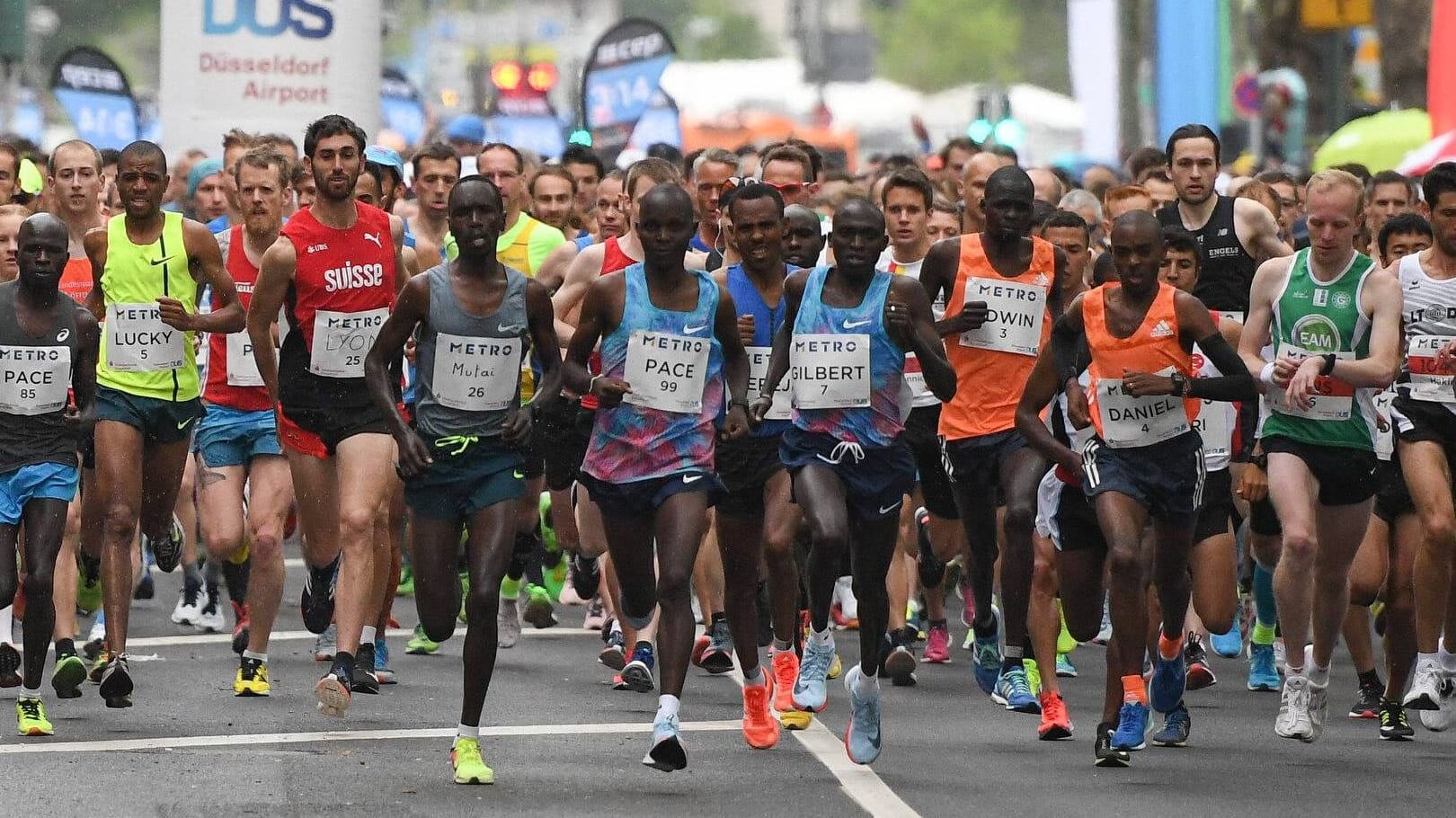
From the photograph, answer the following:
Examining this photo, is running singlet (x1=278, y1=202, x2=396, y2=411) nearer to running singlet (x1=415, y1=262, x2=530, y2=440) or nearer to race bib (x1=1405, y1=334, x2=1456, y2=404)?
running singlet (x1=415, y1=262, x2=530, y2=440)

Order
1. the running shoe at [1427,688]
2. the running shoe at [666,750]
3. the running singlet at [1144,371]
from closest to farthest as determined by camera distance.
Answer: the running shoe at [666,750]
the running singlet at [1144,371]
the running shoe at [1427,688]

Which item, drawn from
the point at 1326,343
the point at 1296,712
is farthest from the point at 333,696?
the point at 1326,343

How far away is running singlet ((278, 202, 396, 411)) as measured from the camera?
11.9 m

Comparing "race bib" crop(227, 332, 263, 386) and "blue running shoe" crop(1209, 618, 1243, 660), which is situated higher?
"race bib" crop(227, 332, 263, 386)

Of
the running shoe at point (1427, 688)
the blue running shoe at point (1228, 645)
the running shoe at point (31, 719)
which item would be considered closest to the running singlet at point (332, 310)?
the running shoe at point (31, 719)

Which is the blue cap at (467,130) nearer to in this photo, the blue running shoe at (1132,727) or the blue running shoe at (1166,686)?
the blue running shoe at (1166,686)

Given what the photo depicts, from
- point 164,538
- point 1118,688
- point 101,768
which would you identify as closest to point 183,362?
point 164,538

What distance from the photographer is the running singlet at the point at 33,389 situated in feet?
37.3

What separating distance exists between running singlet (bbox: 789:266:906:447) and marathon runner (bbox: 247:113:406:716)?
Result: 6.50 ft

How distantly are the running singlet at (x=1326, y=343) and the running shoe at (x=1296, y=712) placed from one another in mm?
928

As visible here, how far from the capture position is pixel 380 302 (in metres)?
12.0

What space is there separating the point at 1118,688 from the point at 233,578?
5.22m

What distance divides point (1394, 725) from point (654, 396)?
10.8ft

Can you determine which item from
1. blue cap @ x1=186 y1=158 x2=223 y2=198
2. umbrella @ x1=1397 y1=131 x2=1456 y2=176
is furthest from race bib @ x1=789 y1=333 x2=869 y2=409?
umbrella @ x1=1397 y1=131 x2=1456 y2=176
